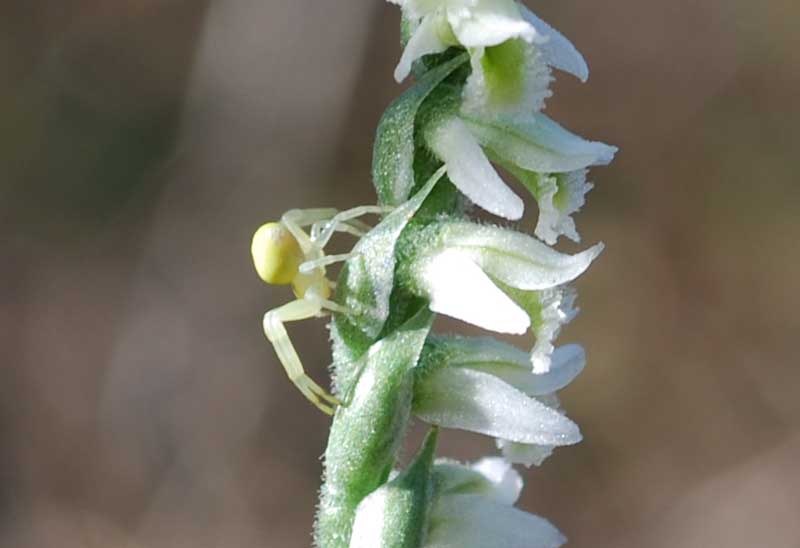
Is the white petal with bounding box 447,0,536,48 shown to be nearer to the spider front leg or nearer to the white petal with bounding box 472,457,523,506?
the spider front leg

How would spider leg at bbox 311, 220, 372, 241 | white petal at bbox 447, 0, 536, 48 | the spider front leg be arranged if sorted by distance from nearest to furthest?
white petal at bbox 447, 0, 536, 48
the spider front leg
spider leg at bbox 311, 220, 372, 241

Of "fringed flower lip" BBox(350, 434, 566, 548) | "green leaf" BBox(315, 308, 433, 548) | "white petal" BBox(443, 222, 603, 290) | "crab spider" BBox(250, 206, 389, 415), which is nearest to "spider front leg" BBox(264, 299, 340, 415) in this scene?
"crab spider" BBox(250, 206, 389, 415)

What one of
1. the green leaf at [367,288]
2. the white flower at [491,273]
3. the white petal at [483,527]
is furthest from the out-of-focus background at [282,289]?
the white flower at [491,273]

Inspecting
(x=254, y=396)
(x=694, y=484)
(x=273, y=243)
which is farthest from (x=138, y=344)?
(x=273, y=243)

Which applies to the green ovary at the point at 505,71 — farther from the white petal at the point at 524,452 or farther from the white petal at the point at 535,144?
the white petal at the point at 524,452

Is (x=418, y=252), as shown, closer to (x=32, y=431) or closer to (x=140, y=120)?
(x=32, y=431)
